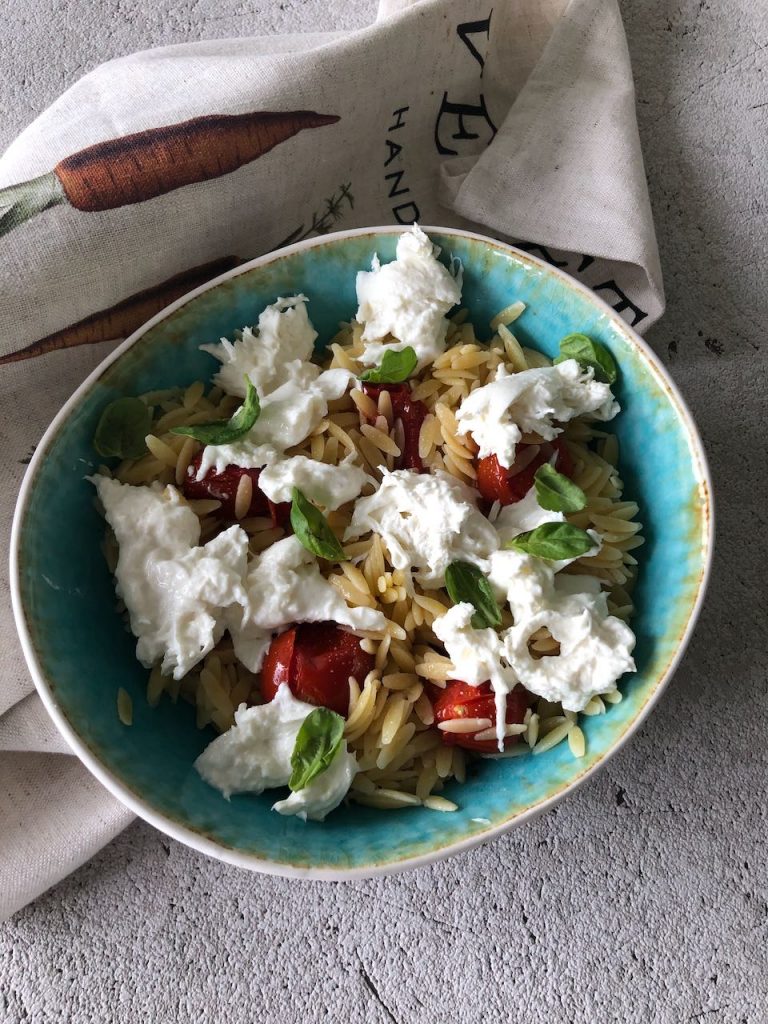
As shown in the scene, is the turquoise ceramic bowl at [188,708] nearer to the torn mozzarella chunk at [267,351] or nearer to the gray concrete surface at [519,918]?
the torn mozzarella chunk at [267,351]

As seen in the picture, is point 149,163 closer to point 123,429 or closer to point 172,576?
point 123,429

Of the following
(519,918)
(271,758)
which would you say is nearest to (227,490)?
(271,758)

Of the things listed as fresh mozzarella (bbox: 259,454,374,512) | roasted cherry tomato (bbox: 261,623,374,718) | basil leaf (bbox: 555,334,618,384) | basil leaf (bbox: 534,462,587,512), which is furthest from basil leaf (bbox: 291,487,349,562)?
basil leaf (bbox: 555,334,618,384)

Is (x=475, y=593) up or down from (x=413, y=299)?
down

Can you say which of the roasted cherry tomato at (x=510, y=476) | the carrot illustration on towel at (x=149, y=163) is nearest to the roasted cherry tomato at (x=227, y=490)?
the roasted cherry tomato at (x=510, y=476)

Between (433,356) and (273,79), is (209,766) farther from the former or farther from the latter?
(273,79)

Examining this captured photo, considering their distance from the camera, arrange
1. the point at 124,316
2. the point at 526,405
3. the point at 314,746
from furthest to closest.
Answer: the point at 124,316, the point at 526,405, the point at 314,746
